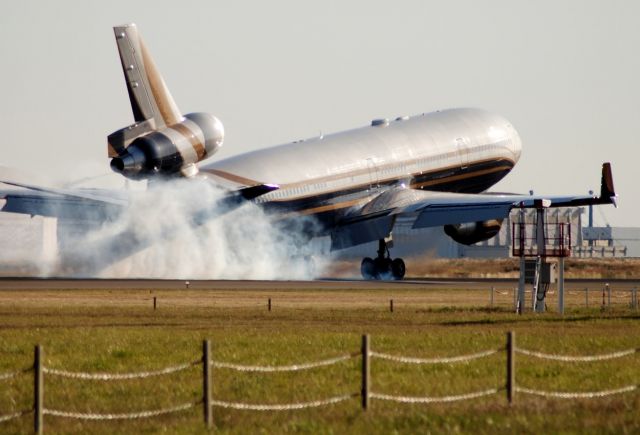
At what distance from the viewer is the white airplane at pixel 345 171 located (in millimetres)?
60781

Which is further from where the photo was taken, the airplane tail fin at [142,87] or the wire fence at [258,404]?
the airplane tail fin at [142,87]

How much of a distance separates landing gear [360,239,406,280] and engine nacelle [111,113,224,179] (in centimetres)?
1414

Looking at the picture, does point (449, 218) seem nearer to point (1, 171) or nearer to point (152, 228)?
point (152, 228)

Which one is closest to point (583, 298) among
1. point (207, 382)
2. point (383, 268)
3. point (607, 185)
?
point (607, 185)

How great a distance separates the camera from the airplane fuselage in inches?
2653

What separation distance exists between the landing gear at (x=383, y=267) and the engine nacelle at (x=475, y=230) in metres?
3.38

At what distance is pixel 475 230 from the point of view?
73812 mm

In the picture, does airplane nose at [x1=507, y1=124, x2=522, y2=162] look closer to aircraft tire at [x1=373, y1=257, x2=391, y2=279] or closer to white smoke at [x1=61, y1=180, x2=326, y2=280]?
aircraft tire at [x1=373, y1=257, x2=391, y2=279]

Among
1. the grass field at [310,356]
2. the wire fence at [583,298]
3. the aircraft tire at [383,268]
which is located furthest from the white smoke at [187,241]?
the wire fence at [583,298]

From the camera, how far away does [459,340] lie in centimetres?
3725

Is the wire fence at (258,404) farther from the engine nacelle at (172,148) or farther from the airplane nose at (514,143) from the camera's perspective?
the airplane nose at (514,143)

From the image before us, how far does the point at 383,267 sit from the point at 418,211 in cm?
376

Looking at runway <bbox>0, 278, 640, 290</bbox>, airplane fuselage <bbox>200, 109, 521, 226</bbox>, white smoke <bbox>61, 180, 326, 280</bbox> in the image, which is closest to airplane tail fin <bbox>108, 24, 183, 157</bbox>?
white smoke <bbox>61, 180, 326, 280</bbox>

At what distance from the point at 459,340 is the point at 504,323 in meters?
8.11
